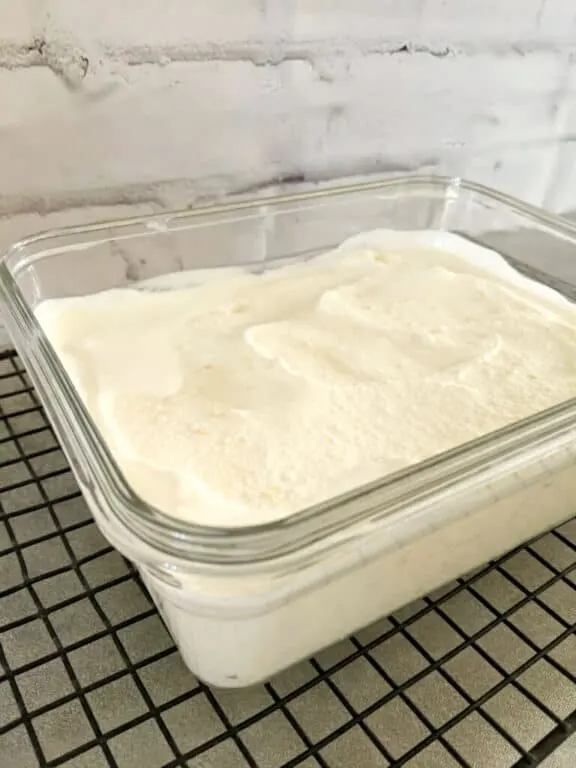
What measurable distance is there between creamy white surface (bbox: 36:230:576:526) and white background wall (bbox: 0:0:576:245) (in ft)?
0.33

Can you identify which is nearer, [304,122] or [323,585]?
[323,585]

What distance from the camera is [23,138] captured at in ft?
2.06

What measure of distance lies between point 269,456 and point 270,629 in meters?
0.10

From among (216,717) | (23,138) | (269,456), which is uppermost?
(23,138)

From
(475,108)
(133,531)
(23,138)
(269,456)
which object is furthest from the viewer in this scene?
(475,108)

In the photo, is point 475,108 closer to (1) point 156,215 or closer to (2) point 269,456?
(1) point 156,215

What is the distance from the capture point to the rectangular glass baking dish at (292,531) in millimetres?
365

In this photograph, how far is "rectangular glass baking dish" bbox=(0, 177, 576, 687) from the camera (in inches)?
Result: 14.4

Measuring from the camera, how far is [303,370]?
0.56 m

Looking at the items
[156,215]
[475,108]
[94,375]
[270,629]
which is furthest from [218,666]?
[475,108]

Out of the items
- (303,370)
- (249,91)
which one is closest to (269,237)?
(249,91)

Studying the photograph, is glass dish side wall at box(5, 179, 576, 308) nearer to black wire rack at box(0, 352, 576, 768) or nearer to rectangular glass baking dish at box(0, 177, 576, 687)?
rectangular glass baking dish at box(0, 177, 576, 687)

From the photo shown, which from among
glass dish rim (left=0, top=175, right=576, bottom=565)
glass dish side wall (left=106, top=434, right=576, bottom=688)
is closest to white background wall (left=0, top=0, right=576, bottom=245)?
glass dish rim (left=0, top=175, right=576, bottom=565)

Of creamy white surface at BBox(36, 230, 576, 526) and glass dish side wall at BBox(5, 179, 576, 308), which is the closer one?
creamy white surface at BBox(36, 230, 576, 526)
